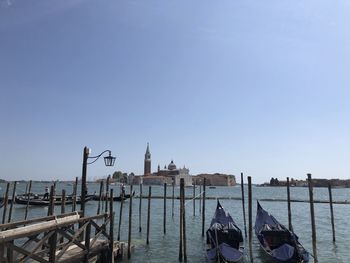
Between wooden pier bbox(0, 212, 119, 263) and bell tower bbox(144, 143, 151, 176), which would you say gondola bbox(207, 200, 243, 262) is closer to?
wooden pier bbox(0, 212, 119, 263)

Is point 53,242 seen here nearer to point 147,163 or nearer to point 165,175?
point 165,175

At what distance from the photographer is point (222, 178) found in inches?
5886

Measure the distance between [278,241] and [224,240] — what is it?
2.46 metres

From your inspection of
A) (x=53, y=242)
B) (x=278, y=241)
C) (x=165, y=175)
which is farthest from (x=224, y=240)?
(x=165, y=175)

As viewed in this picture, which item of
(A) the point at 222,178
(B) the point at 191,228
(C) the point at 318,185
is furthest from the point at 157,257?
(C) the point at 318,185

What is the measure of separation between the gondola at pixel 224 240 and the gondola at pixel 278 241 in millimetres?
1143

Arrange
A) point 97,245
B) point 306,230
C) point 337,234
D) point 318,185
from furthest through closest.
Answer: point 318,185 < point 306,230 < point 337,234 < point 97,245

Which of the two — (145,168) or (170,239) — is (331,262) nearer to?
(170,239)

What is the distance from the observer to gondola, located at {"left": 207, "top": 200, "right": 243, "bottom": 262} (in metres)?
13.2

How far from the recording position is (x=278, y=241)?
1522 centimetres

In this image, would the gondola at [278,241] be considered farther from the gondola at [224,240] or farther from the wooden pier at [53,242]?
the wooden pier at [53,242]

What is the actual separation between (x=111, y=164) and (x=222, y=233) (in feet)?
23.2

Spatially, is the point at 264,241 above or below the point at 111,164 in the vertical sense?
below

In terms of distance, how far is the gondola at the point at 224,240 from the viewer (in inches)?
520
